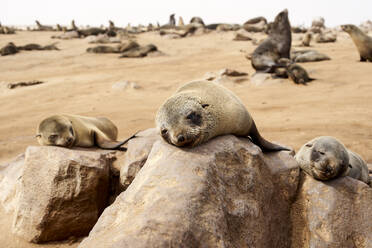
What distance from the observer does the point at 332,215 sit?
304 centimetres

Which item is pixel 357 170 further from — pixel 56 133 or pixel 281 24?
pixel 281 24

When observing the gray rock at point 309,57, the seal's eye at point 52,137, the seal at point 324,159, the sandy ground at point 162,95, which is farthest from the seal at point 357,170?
the gray rock at point 309,57

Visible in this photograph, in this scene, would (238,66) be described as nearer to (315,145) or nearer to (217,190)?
(315,145)

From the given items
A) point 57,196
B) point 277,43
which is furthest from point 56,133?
point 277,43

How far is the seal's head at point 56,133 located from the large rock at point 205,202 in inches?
78.2

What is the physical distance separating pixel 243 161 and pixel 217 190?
1.64ft

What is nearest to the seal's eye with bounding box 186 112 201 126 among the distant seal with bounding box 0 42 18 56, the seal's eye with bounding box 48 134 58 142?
the seal's eye with bounding box 48 134 58 142

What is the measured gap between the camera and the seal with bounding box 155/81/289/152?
2.80 meters

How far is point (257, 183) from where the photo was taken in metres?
2.84

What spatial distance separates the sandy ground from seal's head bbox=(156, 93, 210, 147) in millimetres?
2917

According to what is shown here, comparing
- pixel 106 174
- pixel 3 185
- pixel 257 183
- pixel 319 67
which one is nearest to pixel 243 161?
pixel 257 183

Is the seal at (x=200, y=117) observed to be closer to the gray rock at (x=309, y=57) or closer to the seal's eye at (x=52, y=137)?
the seal's eye at (x=52, y=137)

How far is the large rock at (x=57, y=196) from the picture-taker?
145 inches

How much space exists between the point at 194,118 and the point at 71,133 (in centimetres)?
228
